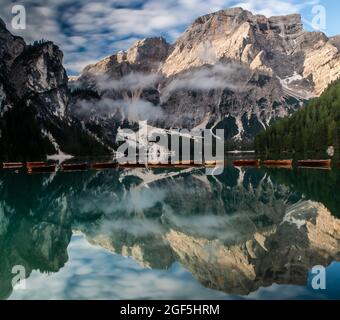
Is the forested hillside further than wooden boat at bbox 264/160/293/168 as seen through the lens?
Yes

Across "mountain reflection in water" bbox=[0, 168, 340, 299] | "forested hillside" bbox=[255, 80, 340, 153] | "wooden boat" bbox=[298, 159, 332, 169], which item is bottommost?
"mountain reflection in water" bbox=[0, 168, 340, 299]

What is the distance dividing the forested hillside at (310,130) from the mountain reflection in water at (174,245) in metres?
94.3

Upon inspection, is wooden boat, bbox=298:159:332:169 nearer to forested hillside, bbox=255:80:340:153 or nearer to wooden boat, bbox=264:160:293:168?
wooden boat, bbox=264:160:293:168

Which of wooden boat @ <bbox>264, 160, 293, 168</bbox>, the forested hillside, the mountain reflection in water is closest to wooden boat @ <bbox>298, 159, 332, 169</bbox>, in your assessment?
wooden boat @ <bbox>264, 160, 293, 168</bbox>

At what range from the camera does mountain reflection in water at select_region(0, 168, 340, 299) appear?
15500 millimetres

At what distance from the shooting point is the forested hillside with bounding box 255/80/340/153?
13312 centimetres

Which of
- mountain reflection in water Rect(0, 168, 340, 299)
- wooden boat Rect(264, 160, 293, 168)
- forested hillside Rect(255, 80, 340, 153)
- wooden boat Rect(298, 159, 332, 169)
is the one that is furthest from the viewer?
forested hillside Rect(255, 80, 340, 153)

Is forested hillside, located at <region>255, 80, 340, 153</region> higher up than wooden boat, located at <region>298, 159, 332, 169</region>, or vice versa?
forested hillside, located at <region>255, 80, 340, 153</region>

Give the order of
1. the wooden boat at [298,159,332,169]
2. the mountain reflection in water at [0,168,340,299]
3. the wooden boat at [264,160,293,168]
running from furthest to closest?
the wooden boat at [264,160,293,168]
the wooden boat at [298,159,332,169]
the mountain reflection in water at [0,168,340,299]

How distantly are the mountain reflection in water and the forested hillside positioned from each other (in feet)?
309

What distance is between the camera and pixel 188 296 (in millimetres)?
14453

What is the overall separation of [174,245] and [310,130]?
126m

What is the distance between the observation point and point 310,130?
5546 inches
